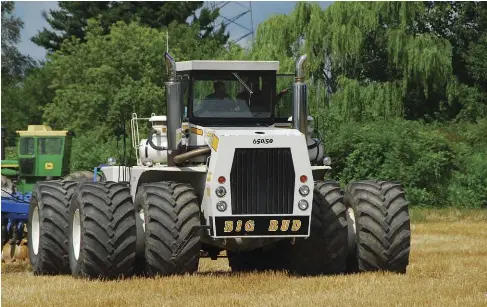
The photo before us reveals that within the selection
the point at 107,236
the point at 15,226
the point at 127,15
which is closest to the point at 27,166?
the point at 15,226

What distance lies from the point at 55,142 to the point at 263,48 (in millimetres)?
16166

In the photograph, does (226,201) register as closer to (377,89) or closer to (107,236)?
(107,236)

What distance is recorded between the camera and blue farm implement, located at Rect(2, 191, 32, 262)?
19703 millimetres

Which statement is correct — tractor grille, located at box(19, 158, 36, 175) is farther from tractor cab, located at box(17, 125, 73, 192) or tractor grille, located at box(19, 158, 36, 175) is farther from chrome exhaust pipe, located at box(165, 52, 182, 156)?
chrome exhaust pipe, located at box(165, 52, 182, 156)

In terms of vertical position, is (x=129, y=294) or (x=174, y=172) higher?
(x=174, y=172)

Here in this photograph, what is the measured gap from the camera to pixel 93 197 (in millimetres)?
15359

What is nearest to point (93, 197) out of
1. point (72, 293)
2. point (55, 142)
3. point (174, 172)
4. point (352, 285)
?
point (174, 172)

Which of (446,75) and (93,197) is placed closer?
(93,197)

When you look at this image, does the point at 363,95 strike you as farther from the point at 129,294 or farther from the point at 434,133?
the point at 129,294

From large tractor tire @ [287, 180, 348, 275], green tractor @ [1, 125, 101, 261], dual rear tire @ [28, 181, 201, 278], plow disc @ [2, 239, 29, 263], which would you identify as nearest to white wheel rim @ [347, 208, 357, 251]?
large tractor tire @ [287, 180, 348, 275]

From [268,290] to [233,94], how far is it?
3.93 meters

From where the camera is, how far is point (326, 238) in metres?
15.4

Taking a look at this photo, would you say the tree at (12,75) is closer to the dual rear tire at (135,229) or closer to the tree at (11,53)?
the tree at (11,53)

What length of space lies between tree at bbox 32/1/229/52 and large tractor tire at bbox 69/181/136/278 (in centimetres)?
6273
